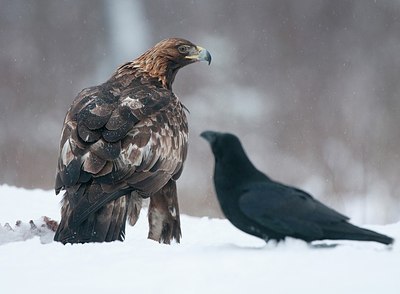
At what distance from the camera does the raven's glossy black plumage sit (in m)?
2.87

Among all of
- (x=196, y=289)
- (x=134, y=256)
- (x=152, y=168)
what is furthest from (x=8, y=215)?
(x=196, y=289)

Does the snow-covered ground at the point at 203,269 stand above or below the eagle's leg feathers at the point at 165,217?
below

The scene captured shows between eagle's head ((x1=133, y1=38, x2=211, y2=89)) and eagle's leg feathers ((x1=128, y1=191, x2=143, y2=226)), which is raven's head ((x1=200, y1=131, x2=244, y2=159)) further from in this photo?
eagle's head ((x1=133, y1=38, x2=211, y2=89))

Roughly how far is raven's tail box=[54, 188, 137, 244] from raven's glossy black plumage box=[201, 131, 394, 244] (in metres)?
1.59

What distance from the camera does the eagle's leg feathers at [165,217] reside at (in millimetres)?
5289

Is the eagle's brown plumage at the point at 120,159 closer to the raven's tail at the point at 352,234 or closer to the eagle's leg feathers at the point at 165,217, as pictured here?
the eagle's leg feathers at the point at 165,217

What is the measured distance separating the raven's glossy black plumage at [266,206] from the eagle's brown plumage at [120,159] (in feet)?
5.26

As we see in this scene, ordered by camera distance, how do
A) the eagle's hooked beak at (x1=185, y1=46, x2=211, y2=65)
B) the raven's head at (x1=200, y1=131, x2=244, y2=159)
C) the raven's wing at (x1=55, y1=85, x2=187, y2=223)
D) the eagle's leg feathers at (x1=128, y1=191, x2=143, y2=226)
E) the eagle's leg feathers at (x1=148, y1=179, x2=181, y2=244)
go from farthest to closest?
the eagle's hooked beak at (x1=185, y1=46, x2=211, y2=65) → the eagle's leg feathers at (x1=148, y1=179, x2=181, y2=244) → the eagle's leg feathers at (x1=128, y1=191, x2=143, y2=226) → the raven's wing at (x1=55, y1=85, x2=187, y2=223) → the raven's head at (x1=200, y1=131, x2=244, y2=159)

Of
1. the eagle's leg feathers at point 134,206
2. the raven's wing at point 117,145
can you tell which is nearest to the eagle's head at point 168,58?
the raven's wing at point 117,145

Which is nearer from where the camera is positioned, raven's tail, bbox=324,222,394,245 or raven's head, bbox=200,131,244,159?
raven's tail, bbox=324,222,394,245

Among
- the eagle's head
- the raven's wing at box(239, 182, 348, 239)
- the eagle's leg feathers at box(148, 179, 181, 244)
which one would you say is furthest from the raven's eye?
the raven's wing at box(239, 182, 348, 239)

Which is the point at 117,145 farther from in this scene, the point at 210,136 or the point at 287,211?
the point at 287,211

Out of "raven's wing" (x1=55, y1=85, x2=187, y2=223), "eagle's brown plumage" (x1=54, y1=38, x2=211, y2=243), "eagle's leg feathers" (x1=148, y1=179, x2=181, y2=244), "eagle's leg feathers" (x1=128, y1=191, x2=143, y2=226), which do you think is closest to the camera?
"eagle's brown plumage" (x1=54, y1=38, x2=211, y2=243)

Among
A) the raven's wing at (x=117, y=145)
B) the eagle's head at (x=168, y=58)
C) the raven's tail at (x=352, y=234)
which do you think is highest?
the eagle's head at (x=168, y=58)
